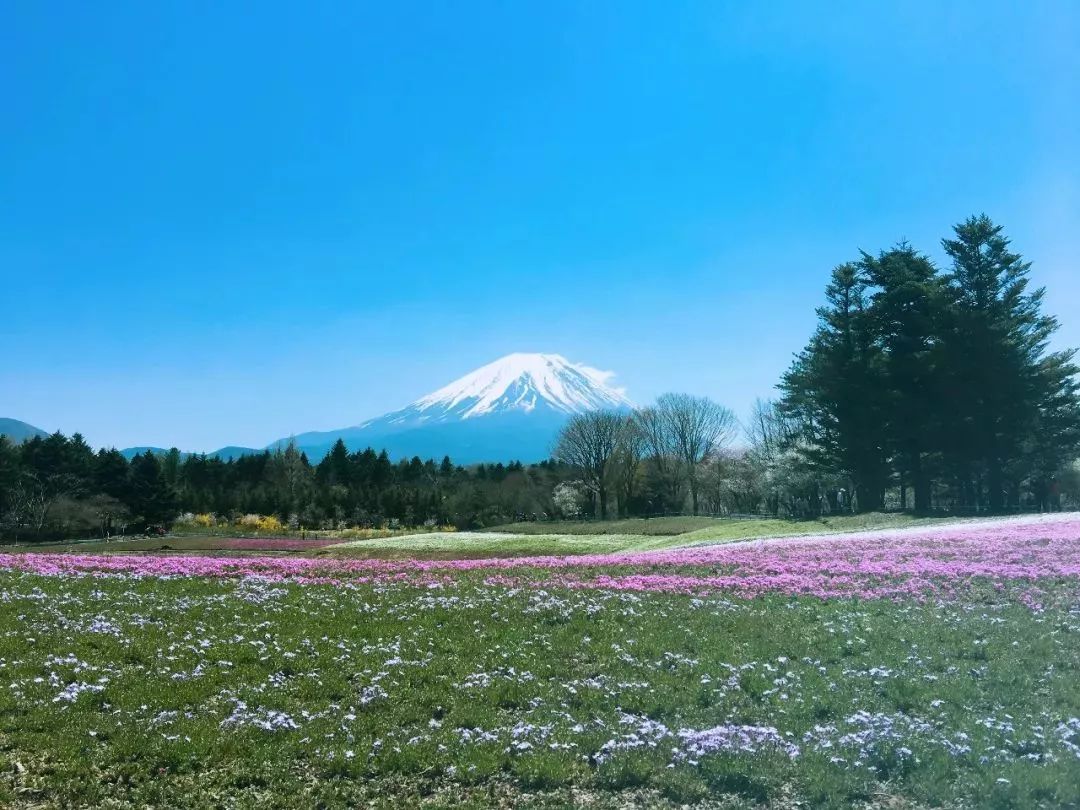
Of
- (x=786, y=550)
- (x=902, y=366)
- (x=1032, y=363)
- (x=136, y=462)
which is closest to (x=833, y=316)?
(x=902, y=366)

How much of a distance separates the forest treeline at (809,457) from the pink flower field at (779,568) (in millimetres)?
23698

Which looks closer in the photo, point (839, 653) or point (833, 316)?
point (839, 653)

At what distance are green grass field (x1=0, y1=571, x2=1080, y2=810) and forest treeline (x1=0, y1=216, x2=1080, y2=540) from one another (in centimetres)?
4094

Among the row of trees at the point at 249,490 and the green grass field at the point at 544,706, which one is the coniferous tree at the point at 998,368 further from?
the row of trees at the point at 249,490

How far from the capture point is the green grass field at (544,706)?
25.1 feet

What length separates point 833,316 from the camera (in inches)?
2344

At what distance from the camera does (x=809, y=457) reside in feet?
204

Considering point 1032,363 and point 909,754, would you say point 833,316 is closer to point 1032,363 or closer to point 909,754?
point 1032,363

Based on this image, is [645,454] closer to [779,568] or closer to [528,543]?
[528,543]

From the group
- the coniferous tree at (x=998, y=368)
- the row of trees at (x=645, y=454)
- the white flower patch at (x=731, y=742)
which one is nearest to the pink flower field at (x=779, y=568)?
the white flower patch at (x=731, y=742)

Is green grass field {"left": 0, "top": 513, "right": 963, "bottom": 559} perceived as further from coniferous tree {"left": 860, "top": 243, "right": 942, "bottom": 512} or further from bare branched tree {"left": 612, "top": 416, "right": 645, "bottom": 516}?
bare branched tree {"left": 612, "top": 416, "right": 645, "bottom": 516}

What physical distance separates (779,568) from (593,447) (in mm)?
81887

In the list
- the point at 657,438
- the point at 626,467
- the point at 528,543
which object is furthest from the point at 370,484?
the point at 528,543

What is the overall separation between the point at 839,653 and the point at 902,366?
4848 centimetres
